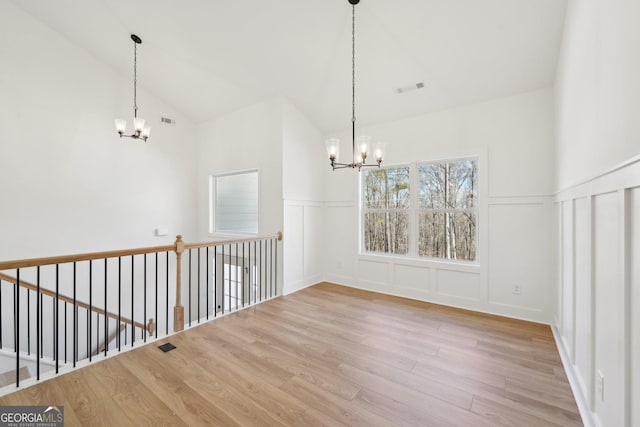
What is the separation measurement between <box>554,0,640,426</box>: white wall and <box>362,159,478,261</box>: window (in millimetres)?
1454

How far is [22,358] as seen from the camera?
334 centimetres

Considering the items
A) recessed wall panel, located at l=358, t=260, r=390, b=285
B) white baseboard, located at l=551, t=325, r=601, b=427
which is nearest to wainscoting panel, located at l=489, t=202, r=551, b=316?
white baseboard, located at l=551, t=325, r=601, b=427

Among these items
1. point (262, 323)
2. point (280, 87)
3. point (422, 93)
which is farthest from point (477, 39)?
point (262, 323)

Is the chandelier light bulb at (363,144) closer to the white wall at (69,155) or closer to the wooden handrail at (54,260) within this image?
the wooden handrail at (54,260)

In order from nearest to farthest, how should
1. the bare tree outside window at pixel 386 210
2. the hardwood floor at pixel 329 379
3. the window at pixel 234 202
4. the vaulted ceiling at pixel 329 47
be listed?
the hardwood floor at pixel 329 379 < the vaulted ceiling at pixel 329 47 < the bare tree outside window at pixel 386 210 < the window at pixel 234 202

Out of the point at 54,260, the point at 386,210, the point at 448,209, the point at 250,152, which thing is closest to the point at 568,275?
the point at 448,209

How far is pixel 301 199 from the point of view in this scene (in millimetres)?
4832

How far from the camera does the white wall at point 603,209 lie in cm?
120

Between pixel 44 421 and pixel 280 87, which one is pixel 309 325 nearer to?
pixel 44 421

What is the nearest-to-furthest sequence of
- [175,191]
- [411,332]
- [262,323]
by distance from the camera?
[411,332] → [262,323] → [175,191]

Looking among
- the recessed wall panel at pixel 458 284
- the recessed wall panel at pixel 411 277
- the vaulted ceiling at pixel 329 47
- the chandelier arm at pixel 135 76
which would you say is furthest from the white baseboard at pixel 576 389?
the chandelier arm at pixel 135 76

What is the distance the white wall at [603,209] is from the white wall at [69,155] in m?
6.13

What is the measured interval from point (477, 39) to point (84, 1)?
498 centimetres

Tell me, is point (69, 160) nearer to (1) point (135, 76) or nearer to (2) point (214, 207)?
(1) point (135, 76)
